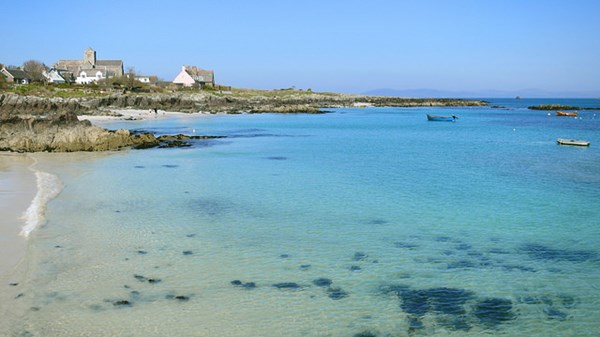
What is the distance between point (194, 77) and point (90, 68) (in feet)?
76.3

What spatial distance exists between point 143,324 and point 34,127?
2683 cm

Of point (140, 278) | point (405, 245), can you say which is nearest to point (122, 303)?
point (140, 278)

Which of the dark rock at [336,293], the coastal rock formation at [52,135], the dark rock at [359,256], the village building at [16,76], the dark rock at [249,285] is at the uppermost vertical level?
the village building at [16,76]

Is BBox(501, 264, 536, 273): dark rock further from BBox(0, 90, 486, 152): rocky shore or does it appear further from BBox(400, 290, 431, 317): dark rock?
BBox(0, 90, 486, 152): rocky shore

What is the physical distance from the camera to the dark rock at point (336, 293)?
920 centimetres

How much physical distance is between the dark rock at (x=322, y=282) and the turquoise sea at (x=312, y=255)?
124 millimetres

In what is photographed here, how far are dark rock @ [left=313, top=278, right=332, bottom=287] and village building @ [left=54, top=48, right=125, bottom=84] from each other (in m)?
109

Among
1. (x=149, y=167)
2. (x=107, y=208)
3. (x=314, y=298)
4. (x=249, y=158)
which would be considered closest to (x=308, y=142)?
(x=249, y=158)

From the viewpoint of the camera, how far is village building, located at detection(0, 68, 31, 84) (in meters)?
84.7

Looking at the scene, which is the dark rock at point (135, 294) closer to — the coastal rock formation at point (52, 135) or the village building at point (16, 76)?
the coastal rock formation at point (52, 135)

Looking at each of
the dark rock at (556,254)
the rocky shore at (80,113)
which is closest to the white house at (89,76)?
the rocky shore at (80,113)

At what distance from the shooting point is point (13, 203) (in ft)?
50.5

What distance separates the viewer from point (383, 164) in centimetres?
2709

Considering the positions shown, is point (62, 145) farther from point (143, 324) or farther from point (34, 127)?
point (143, 324)
